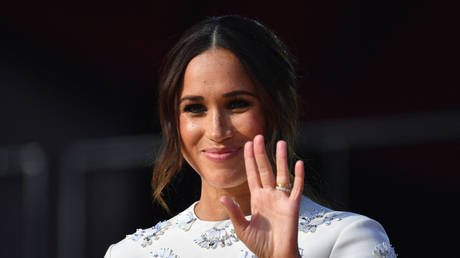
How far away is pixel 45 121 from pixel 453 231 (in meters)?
2.44

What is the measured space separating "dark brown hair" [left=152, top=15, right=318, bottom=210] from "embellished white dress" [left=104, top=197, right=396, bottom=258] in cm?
20

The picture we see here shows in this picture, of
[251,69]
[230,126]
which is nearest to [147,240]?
[230,126]

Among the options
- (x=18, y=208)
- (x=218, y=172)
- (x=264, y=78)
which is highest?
(x=264, y=78)

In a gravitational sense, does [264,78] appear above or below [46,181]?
above

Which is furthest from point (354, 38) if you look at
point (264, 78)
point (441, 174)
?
point (264, 78)

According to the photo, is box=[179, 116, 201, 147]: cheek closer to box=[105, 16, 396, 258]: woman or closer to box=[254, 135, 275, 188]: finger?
box=[105, 16, 396, 258]: woman

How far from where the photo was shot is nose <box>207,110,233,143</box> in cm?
252

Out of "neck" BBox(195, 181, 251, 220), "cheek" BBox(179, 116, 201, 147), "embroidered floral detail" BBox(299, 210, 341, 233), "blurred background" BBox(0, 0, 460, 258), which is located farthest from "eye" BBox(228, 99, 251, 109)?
"blurred background" BBox(0, 0, 460, 258)

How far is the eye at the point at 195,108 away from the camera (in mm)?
2580

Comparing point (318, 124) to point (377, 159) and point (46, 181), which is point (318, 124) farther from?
point (46, 181)

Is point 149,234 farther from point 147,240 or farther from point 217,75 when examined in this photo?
point 217,75

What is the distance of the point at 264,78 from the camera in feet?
8.36

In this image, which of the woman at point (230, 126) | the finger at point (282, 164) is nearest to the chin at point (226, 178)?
the woman at point (230, 126)

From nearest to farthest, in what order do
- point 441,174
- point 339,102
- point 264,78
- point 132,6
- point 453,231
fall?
point 264,78 < point 453,231 < point 441,174 < point 339,102 < point 132,6
